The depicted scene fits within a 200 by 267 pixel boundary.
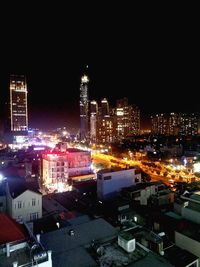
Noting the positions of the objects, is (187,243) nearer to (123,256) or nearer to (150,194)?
(123,256)

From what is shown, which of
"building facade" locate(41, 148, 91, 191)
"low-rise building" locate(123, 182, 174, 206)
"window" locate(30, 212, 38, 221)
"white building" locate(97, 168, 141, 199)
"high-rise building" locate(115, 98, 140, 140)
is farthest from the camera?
"high-rise building" locate(115, 98, 140, 140)

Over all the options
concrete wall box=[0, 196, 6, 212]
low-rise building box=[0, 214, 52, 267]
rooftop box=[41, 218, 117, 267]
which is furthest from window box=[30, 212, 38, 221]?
low-rise building box=[0, 214, 52, 267]

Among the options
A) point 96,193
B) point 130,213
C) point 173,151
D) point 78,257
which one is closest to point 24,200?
point 130,213

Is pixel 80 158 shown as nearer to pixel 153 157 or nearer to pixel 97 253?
pixel 153 157

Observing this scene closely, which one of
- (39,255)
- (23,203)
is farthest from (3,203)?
(39,255)

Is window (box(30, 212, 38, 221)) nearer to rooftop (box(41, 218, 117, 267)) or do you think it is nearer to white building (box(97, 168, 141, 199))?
rooftop (box(41, 218, 117, 267))

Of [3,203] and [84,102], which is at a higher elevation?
[84,102]
